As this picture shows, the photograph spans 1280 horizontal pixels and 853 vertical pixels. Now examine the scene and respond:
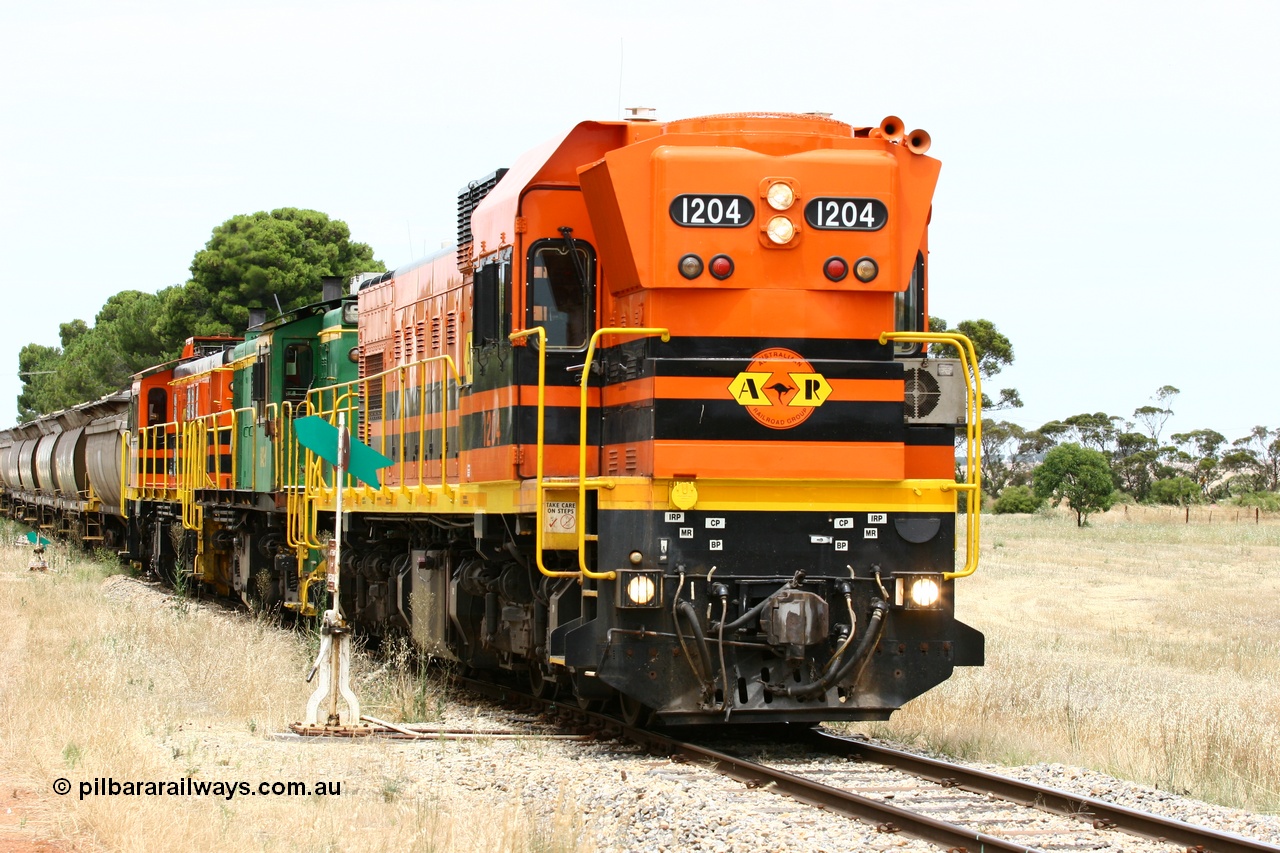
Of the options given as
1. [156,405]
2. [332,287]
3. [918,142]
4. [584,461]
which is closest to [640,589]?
[584,461]

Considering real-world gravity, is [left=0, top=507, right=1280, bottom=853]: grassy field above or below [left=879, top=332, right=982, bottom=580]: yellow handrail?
below

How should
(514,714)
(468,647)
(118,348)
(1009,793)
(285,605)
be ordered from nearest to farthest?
1. (1009,793)
2. (514,714)
3. (468,647)
4. (285,605)
5. (118,348)

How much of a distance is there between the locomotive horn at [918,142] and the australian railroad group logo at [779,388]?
167cm

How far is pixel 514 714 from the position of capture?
40.6 feet

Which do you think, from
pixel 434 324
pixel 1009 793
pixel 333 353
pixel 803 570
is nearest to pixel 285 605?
pixel 333 353

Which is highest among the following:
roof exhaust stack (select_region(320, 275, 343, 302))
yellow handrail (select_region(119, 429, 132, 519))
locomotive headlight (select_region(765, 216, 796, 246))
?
roof exhaust stack (select_region(320, 275, 343, 302))

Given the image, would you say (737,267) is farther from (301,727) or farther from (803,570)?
(301,727)

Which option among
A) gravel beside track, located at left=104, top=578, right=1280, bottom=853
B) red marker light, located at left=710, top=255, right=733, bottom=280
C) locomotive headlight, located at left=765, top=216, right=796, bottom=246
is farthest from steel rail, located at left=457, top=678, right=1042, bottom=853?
locomotive headlight, located at left=765, top=216, right=796, bottom=246

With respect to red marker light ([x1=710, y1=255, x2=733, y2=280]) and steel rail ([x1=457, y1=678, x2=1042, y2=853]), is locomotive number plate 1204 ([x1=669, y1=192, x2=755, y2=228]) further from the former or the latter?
steel rail ([x1=457, y1=678, x2=1042, y2=853])

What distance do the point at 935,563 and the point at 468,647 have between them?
4.79 meters

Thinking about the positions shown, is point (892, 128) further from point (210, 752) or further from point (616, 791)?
point (210, 752)

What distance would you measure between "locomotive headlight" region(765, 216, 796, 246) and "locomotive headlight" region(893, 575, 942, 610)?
2345 millimetres

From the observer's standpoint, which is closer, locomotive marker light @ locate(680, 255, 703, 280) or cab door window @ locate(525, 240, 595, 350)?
locomotive marker light @ locate(680, 255, 703, 280)

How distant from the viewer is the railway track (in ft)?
25.3
